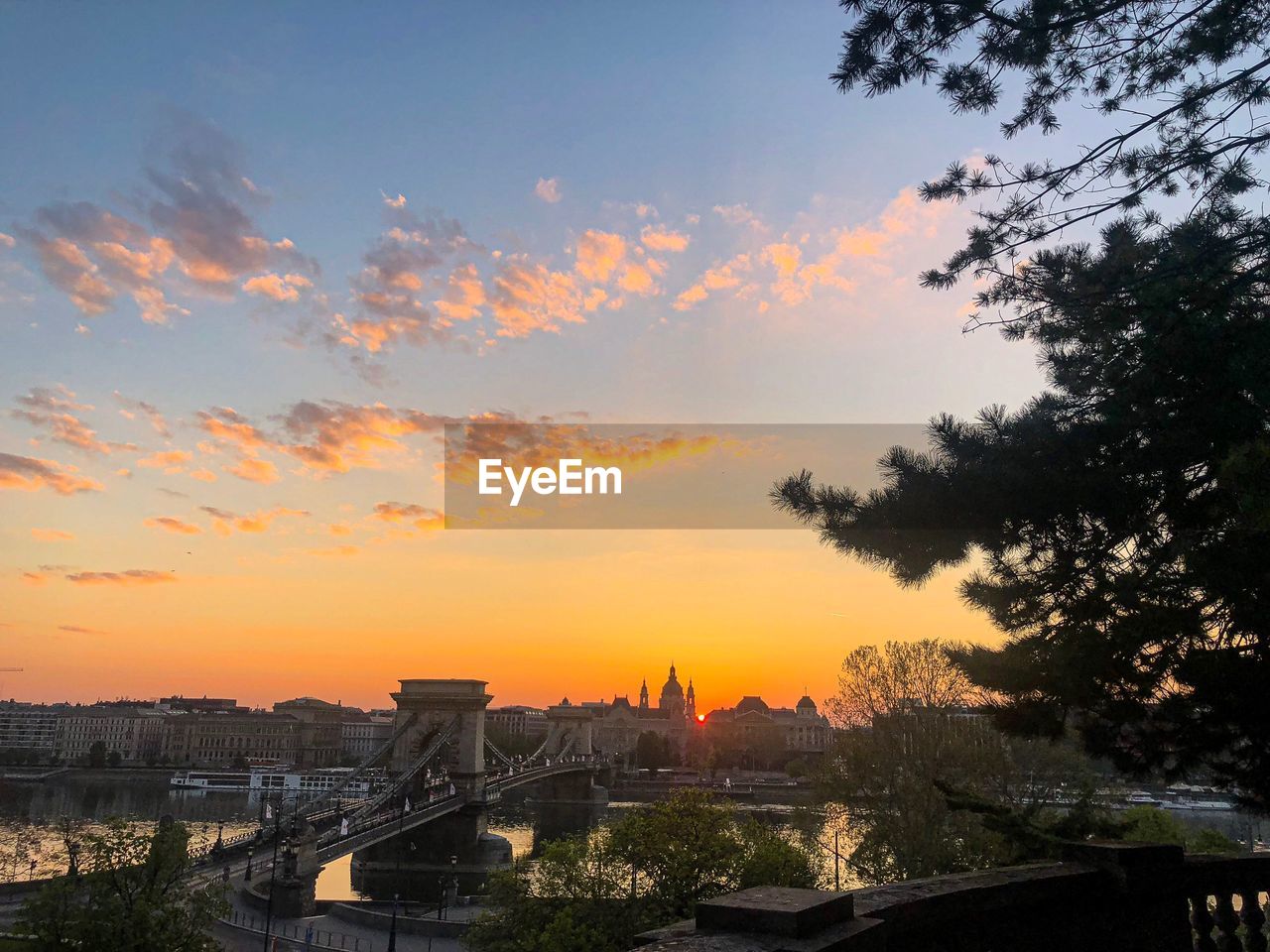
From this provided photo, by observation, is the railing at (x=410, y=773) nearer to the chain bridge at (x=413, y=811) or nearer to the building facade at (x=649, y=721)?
the chain bridge at (x=413, y=811)

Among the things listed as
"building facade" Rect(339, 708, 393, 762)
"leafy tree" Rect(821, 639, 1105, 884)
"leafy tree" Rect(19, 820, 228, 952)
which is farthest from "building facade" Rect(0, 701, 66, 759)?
"leafy tree" Rect(821, 639, 1105, 884)

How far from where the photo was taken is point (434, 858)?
49.8m

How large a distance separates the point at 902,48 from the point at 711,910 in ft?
18.1

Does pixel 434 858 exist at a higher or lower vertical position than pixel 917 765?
lower

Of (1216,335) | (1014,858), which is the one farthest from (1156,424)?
(1014,858)

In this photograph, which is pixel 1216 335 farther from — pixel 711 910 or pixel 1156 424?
pixel 711 910

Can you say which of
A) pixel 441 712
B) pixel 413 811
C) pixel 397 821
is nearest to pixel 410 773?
pixel 441 712

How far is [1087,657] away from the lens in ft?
21.6

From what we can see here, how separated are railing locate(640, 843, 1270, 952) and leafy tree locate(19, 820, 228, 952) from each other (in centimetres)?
1891

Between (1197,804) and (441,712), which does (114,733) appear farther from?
(1197,804)

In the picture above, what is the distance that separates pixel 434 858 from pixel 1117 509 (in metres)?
49.8

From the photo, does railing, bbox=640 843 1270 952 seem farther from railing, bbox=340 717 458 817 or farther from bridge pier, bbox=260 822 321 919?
railing, bbox=340 717 458 817

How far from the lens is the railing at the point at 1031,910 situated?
2.84m

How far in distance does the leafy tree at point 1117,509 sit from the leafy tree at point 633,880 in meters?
12.9
